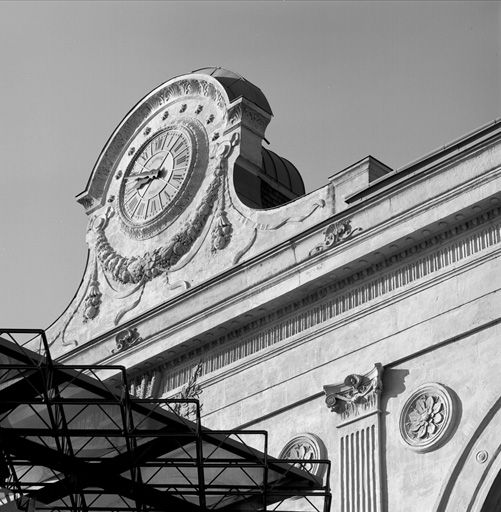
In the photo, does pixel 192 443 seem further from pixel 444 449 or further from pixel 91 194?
pixel 91 194

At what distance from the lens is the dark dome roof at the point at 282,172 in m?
28.4

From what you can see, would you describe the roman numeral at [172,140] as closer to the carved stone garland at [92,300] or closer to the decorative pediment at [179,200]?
the decorative pediment at [179,200]

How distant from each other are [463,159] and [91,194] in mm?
10452

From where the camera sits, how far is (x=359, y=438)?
21.8 m

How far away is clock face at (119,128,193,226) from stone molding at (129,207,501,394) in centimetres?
346

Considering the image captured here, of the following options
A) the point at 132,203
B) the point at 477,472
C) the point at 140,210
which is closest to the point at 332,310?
the point at 477,472

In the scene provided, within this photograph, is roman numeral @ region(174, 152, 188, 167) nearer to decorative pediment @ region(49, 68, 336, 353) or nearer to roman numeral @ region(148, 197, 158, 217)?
decorative pediment @ region(49, 68, 336, 353)

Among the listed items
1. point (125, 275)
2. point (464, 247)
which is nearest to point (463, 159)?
point (464, 247)

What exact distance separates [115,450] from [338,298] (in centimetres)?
470

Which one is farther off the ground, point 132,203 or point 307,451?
point 132,203

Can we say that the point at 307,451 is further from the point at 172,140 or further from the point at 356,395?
the point at 172,140

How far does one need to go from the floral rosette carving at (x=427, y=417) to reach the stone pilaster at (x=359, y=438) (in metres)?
0.54

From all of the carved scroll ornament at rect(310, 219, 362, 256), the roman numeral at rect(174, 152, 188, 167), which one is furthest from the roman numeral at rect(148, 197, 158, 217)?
the carved scroll ornament at rect(310, 219, 362, 256)

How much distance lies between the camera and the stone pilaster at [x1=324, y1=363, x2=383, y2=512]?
2127 cm
